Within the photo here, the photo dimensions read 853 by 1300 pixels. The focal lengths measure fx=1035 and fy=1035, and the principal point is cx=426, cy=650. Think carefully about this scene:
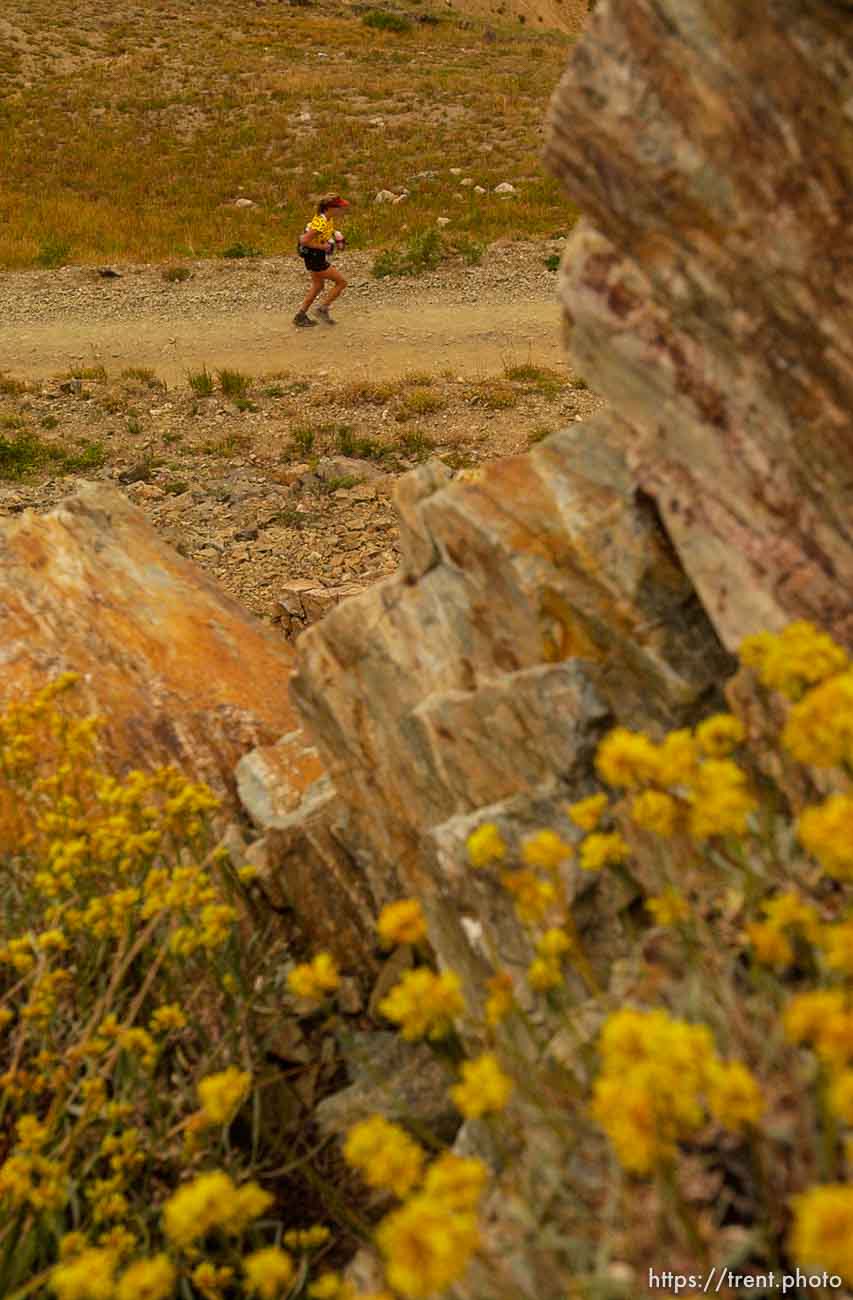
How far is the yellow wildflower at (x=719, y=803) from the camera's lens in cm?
260

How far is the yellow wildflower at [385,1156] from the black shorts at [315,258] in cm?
1903

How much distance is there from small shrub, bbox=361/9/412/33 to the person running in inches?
1853

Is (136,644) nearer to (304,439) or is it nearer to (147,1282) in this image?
(147,1282)

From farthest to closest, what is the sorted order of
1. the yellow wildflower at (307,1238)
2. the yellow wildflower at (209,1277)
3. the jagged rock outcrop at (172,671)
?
the jagged rock outcrop at (172,671)
the yellow wildflower at (307,1238)
the yellow wildflower at (209,1277)

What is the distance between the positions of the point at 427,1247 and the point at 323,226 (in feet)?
65.0

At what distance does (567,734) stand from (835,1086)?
87.6 inches

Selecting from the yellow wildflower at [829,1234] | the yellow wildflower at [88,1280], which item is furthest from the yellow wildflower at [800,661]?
the yellow wildflower at [88,1280]

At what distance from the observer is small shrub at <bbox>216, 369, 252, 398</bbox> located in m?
16.2

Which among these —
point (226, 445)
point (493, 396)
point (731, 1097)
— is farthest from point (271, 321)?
point (731, 1097)

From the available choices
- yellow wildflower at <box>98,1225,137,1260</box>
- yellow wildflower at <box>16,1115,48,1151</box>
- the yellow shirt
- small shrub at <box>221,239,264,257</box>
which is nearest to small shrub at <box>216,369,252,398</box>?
the yellow shirt

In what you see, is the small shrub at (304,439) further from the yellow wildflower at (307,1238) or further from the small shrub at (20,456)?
the yellow wildflower at (307,1238)

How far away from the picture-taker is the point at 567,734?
164 inches

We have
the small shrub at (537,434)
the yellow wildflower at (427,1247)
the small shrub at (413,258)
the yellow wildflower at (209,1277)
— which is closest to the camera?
the yellow wildflower at (427,1247)

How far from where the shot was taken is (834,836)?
2.37 m
